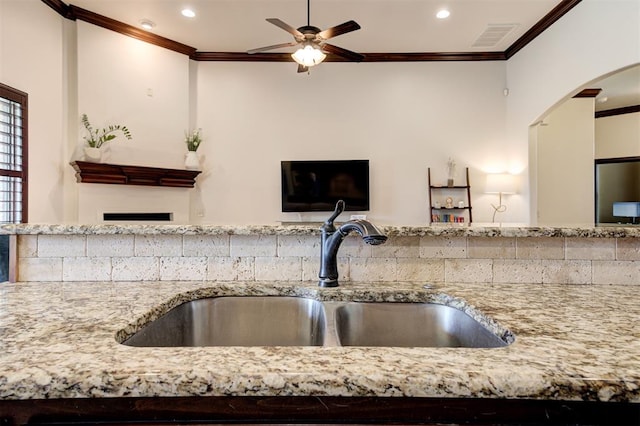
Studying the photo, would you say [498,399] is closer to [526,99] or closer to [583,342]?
[583,342]

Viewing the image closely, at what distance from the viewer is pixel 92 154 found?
3758 mm

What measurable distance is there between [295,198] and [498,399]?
176 inches

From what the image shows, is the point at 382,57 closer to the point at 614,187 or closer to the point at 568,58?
the point at 568,58

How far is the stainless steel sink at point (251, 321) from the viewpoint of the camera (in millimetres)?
974

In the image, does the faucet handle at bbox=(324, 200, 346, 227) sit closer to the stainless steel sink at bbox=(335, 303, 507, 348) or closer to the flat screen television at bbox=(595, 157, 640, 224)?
the stainless steel sink at bbox=(335, 303, 507, 348)

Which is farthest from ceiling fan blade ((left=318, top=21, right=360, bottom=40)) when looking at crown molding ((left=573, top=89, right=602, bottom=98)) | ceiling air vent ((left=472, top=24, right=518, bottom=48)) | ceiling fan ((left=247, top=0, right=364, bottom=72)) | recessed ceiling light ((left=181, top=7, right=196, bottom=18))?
crown molding ((left=573, top=89, right=602, bottom=98))

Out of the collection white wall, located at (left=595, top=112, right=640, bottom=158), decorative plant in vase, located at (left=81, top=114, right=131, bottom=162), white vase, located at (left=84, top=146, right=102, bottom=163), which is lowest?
white vase, located at (left=84, top=146, right=102, bottom=163)

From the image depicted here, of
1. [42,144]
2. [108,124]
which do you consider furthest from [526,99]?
[42,144]

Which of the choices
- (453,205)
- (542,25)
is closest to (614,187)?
(453,205)

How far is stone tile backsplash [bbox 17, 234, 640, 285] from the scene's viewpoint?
42.5 inches

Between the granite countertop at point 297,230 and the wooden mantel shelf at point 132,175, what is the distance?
3.17 m

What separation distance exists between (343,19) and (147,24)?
227 cm

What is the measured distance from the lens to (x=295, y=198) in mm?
4906

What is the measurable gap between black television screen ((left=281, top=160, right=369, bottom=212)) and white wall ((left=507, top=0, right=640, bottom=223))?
6.72 feet
